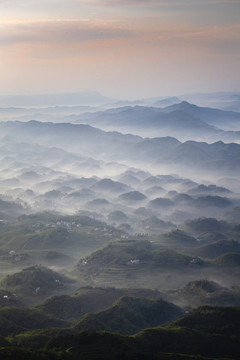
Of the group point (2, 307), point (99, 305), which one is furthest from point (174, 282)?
point (2, 307)

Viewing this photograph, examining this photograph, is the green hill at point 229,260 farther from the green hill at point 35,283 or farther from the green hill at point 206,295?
the green hill at point 35,283

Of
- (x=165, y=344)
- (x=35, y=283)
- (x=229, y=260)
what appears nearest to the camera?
(x=165, y=344)

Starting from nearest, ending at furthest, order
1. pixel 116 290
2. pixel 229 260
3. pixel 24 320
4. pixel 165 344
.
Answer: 1. pixel 165 344
2. pixel 24 320
3. pixel 116 290
4. pixel 229 260

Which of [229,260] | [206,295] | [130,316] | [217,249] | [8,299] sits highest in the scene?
[217,249]

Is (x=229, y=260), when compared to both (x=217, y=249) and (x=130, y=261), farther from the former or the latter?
(x=130, y=261)

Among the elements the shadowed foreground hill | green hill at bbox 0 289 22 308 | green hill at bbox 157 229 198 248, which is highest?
green hill at bbox 157 229 198 248

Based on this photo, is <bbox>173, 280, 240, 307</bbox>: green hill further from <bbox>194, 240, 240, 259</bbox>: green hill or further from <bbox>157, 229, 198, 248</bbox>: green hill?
<bbox>157, 229, 198, 248</bbox>: green hill

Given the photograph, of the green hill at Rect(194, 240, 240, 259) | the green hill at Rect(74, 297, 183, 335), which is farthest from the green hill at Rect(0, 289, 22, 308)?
the green hill at Rect(194, 240, 240, 259)

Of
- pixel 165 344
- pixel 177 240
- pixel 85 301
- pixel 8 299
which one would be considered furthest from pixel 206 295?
pixel 177 240
